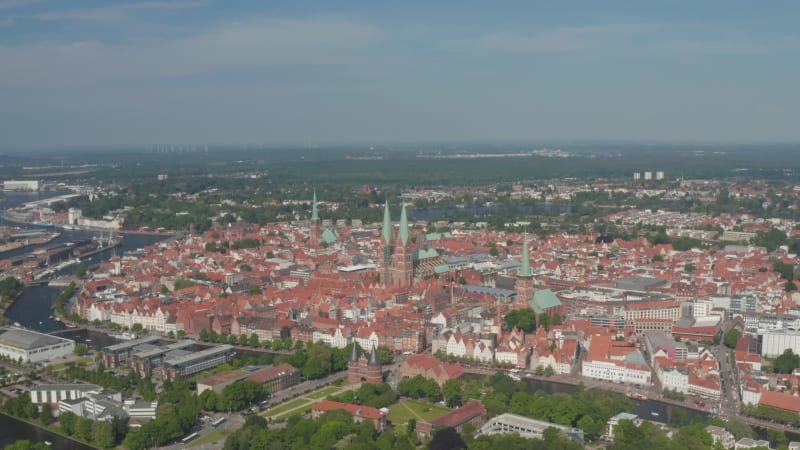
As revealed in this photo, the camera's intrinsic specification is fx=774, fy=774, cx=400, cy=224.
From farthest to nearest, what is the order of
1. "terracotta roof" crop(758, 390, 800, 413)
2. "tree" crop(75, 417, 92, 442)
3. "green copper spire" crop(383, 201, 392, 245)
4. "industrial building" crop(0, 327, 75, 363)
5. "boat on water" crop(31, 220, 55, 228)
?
"boat on water" crop(31, 220, 55, 228)
"green copper spire" crop(383, 201, 392, 245)
"industrial building" crop(0, 327, 75, 363)
"terracotta roof" crop(758, 390, 800, 413)
"tree" crop(75, 417, 92, 442)

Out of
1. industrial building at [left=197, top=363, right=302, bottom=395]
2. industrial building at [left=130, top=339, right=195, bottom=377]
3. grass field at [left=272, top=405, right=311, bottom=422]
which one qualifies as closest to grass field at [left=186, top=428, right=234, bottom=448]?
grass field at [left=272, top=405, right=311, bottom=422]

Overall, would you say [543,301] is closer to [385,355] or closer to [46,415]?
[385,355]

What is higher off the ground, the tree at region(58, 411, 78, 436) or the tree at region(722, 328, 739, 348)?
the tree at region(722, 328, 739, 348)

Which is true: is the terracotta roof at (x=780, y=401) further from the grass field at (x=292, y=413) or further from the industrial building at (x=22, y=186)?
the industrial building at (x=22, y=186)

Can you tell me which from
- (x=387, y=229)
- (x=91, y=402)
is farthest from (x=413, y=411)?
(x=387, y=229)

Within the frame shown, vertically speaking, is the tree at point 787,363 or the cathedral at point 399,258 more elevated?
the cathedral at point 399,258

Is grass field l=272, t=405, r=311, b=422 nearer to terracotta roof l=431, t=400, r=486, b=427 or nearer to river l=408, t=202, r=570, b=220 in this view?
terracotta roof l=431, t=400, r=486, b=427

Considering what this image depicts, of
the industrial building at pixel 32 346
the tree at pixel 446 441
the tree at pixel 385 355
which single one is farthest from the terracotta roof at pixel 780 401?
the industrial building at pixel 32 346
